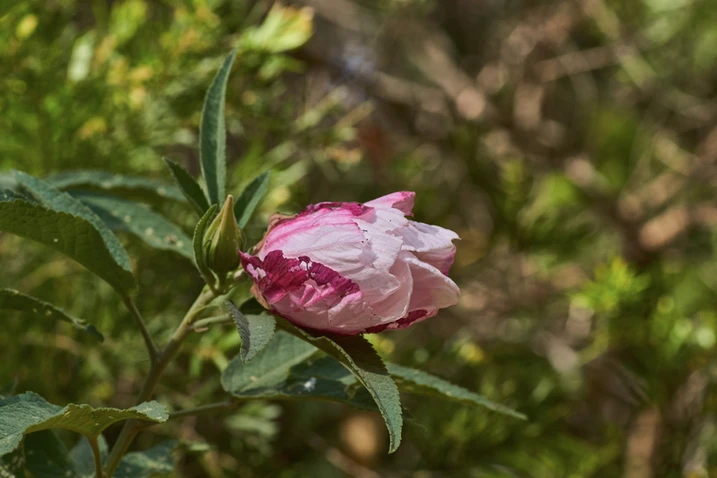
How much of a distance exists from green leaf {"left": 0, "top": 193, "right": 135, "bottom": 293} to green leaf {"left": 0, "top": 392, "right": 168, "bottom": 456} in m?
0.12

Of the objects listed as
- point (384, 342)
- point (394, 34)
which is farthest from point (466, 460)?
point (394, 34)

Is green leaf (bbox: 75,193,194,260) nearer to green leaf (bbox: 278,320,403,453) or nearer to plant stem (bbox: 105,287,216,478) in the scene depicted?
plant stem (bbox: 105,287,216,478)

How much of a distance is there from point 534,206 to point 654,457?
817mm

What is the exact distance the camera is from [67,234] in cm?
66

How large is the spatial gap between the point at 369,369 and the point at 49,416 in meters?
0.23

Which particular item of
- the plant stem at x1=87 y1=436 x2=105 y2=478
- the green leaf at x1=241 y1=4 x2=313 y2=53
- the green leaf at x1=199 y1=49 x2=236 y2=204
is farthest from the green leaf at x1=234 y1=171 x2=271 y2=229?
the green leaf at x1=241 y1=4 x2=313 y2=53

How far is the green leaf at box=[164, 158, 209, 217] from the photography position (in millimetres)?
716

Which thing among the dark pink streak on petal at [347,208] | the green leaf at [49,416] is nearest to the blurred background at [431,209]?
the green leaf at [49,416]

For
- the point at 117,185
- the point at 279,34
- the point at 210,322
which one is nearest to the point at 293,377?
the point at 210,322

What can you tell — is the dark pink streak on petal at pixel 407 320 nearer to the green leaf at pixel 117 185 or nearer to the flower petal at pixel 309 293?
the flower petal at pixel 309 293

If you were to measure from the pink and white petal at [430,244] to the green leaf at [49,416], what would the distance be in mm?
221

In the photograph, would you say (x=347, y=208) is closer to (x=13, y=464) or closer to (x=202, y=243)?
(x=202, y=243)

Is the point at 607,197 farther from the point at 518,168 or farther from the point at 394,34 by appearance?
the point at 394,34

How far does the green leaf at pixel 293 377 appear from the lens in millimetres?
697
